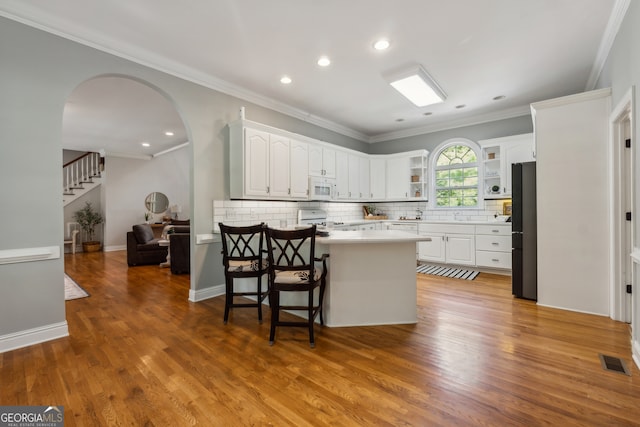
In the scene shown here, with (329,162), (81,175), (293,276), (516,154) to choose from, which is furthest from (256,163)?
(81,175)

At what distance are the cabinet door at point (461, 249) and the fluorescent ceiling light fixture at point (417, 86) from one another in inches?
95.8

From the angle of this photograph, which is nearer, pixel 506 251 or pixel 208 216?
pixel 208 216

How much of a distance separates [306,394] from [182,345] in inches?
51.7

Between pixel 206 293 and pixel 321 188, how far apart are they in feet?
8.46

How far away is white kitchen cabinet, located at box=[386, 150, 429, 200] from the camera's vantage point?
20.6 feet

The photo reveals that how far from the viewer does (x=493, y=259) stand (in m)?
4.99

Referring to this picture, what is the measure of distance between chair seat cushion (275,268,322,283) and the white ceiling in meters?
2.38

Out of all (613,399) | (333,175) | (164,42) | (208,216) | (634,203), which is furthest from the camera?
(333,175)

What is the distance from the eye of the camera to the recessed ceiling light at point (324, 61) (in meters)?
3.42

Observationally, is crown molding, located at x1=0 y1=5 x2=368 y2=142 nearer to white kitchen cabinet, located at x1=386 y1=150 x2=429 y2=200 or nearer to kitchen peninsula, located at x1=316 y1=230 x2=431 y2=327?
white kitchen cabinet, located at x1=386 y1=150 x2=429 y2=200

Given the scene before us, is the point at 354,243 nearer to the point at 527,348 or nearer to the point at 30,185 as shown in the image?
the point at 527,348

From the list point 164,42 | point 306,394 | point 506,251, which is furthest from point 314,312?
point 506,251

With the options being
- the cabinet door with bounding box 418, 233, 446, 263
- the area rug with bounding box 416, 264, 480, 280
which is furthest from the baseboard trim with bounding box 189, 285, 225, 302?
the cabinet door with bounding box 418, 233, 446, 263

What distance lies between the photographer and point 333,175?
562 cm
